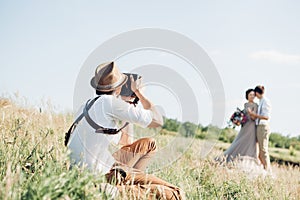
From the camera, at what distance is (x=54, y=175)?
99.0 inches

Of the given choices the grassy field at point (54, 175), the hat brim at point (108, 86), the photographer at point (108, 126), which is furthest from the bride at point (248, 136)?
the hat brim at point (108, 86)

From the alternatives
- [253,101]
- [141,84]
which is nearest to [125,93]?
[141,84]

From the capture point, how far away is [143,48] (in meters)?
4.38

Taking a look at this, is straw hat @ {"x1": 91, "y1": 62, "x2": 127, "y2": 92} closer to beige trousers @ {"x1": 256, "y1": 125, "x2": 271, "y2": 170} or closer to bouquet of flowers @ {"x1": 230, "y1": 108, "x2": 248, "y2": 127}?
beige trousers @ {"x1": 256, "y1": 125, "x2": 271, "y2": 170}

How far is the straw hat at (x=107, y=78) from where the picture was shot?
12.5 ft

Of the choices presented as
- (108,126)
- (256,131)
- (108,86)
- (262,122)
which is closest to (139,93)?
(108,86)

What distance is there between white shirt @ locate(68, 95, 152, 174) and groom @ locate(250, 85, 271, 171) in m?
6.53

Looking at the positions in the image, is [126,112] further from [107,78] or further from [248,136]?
[248,136]

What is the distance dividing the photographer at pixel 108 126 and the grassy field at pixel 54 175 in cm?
22

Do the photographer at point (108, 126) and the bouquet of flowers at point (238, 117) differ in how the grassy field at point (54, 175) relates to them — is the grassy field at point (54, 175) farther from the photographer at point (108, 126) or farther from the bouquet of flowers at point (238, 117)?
the bouquet of flowers at point (238, 117)

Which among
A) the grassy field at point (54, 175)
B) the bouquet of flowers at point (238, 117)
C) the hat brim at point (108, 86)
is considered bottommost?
the grassy field at point (54, 175)

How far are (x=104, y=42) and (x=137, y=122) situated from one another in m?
0.94

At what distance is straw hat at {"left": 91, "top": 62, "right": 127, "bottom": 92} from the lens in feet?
12.5

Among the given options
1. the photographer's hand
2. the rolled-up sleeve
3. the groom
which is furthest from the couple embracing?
the rolled-up sleeve
